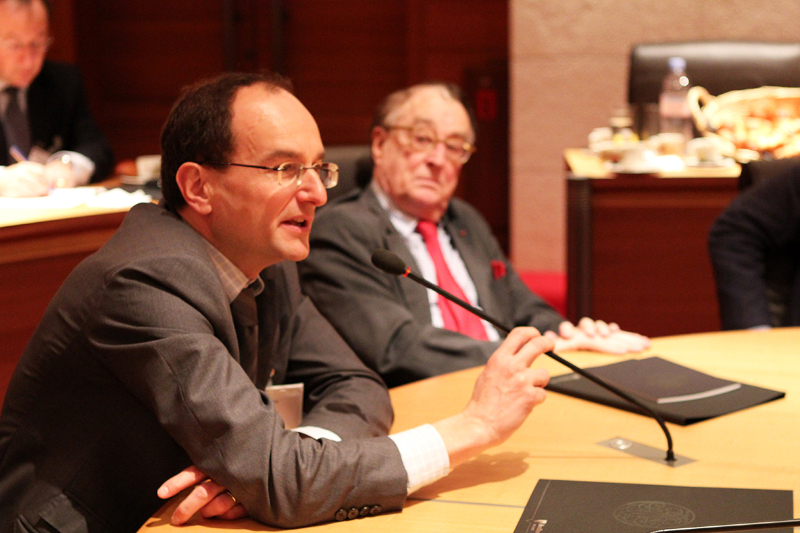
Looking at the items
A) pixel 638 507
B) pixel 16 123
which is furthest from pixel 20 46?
pixel 638 507

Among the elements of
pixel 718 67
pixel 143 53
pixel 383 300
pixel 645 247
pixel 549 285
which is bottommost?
pixel 549 285

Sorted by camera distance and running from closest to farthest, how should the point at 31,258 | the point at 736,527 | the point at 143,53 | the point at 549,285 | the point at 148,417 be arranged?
the point at 736,527 < the point at 148,417 < the point at 31,258 < the point at 549,285 < the point at 143,53

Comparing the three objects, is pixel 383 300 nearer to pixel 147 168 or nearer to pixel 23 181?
pixel 23 181

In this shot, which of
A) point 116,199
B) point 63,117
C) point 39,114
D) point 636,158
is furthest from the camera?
point 63,117

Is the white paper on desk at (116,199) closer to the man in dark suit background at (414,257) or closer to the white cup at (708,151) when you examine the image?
the man in dark suit background at (414,257)

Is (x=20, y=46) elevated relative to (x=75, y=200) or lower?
elevated

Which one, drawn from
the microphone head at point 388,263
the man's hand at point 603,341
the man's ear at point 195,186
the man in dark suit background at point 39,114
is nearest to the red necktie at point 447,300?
the man's hand at point 603,341

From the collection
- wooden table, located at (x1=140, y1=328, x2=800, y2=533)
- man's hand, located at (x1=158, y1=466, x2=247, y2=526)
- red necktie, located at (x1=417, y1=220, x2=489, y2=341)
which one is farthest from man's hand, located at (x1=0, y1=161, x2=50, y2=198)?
man's hand, located at (x1=158, y1=466, x2=247, y2=526)

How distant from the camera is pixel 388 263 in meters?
1.34

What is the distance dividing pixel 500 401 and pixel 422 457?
15cm

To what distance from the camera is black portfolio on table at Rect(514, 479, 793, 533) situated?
1038mm

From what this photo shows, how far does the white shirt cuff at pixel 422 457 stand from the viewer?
3.73 ft

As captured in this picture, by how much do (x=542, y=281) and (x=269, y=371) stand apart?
339cm

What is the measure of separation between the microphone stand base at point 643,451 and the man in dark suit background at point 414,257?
0.58 metres
